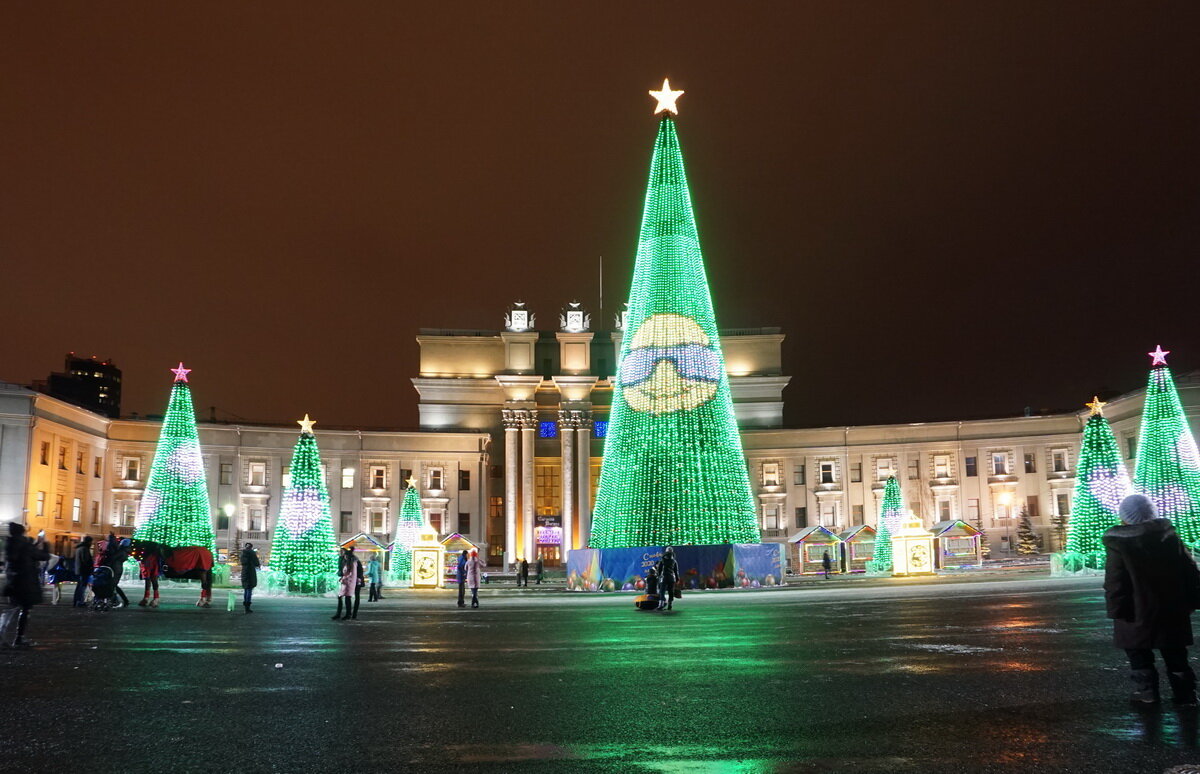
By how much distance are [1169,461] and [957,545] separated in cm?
2960

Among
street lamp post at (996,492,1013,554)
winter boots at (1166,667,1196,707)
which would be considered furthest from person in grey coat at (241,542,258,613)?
street lamp post at (996,492,1013,554)

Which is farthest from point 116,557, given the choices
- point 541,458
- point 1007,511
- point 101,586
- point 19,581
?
point 1007,511

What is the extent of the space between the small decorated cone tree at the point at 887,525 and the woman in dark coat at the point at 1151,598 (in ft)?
160

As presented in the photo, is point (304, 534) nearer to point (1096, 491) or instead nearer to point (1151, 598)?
point (1096, 491)

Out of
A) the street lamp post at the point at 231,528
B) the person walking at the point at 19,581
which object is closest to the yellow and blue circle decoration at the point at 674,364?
the person walking at the point at 19,581

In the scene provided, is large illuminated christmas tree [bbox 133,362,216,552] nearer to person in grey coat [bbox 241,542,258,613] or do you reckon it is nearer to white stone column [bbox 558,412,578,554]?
person in grey coat [bbox 241,542,258,613]

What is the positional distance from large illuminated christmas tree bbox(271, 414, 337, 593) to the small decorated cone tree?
30389mm

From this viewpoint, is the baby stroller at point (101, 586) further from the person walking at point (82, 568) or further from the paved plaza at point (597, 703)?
the paved plaza at point (597, 703)

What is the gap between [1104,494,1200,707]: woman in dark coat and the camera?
7.55 metres

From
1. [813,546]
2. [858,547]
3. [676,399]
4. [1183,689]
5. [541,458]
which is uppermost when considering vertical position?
[541,458]

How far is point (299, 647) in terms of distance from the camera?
13.9m

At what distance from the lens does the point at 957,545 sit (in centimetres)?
6712

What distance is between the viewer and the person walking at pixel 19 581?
1331cm

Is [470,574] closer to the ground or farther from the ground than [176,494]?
closer to the ground
